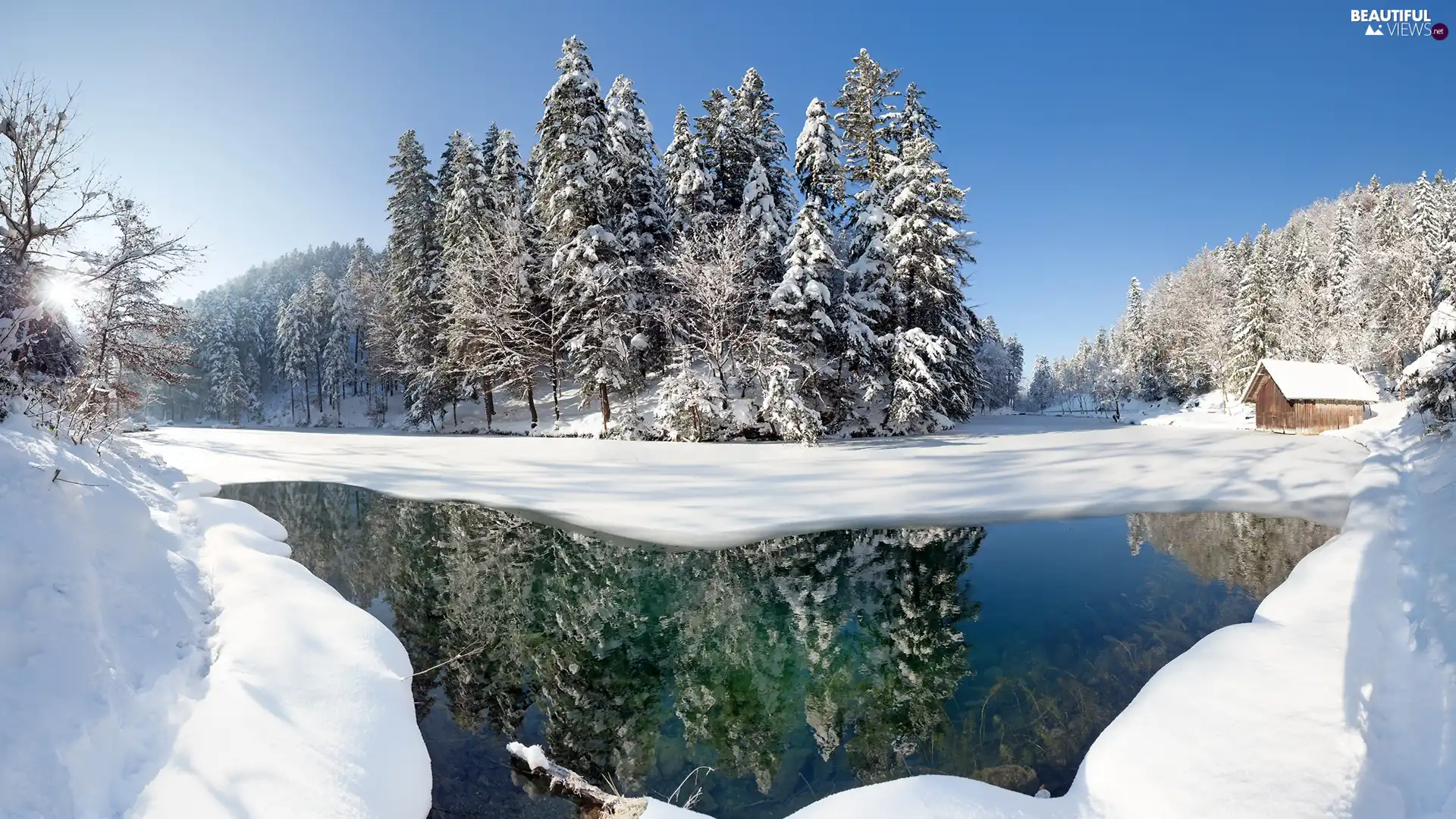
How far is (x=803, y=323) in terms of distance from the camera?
25.0m

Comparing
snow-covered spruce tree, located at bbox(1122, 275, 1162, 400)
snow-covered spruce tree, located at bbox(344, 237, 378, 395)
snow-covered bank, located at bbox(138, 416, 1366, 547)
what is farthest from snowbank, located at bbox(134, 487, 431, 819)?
snow-covered spruce tree, located at bbox(1122, 275, 1162, 400)

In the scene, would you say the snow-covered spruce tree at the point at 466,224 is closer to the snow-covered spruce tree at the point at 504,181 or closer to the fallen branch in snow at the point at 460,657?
the snow-covered spruce tree at the point at 504,181

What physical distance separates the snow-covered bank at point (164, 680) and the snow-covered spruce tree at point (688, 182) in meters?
24.1

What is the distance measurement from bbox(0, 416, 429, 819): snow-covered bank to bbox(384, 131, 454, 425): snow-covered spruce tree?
30.1m

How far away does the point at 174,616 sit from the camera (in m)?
5.70

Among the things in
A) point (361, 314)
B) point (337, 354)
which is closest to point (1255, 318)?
point (361, 314)

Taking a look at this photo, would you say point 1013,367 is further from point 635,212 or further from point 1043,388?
point 635,212

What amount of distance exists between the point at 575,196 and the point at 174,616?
23.7 metres

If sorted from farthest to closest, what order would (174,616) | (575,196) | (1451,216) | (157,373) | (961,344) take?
(1451,216) → (961,344) → (575,196) → (157,373) → (174,616)

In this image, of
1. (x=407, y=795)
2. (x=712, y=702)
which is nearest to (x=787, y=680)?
(x=712, y=702)

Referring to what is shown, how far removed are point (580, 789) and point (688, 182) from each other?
88.8ft

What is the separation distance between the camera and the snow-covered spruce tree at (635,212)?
2733 cm

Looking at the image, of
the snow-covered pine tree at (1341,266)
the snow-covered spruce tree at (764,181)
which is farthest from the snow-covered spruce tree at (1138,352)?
the snow-covered spruce tree at (764,181)

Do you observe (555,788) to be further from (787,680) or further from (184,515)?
(184,515)
